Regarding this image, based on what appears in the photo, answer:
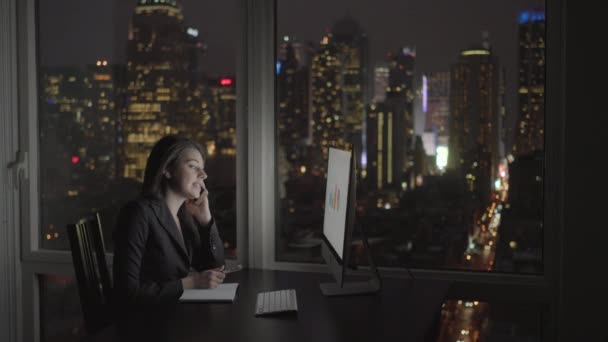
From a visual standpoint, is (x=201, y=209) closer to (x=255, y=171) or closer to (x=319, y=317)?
(x=255, y=171)

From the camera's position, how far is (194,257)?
8.88 feet

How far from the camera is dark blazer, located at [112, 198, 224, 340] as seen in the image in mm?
2227

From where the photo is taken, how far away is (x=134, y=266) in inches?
90.4

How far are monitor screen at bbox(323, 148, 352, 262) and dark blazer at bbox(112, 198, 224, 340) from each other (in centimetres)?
56

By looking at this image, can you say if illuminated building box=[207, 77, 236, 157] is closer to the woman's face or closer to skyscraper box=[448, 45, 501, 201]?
the woman's face

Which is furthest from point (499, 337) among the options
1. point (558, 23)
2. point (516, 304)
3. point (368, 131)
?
point (558, 23)

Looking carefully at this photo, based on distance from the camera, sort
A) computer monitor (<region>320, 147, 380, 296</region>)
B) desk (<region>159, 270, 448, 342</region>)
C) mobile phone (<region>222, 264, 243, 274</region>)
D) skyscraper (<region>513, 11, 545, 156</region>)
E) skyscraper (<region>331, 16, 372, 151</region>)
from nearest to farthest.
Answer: desk (<region>159, 270, 448, 342</region>) → computer monitor (<region>320, 147, 380, 296</region>) → skyscraper (<region>513, 11, 545, 156</region>) → mobile phone (<region>222, 264, 243, 274</region>) → skyscraper (<region>331, 16, 372, 151</region>)

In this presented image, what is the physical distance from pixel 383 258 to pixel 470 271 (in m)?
0.39

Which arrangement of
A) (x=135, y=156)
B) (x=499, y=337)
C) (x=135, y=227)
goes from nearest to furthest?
(x=135, y=227) → (x=499, y=337) → (x=135, y=156)

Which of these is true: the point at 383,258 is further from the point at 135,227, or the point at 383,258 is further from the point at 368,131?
the point at 135,227

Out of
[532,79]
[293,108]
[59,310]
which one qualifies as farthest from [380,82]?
[59,310]

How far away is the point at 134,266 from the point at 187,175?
47cm

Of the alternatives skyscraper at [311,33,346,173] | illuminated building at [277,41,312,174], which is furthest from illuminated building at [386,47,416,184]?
illuminated building at [277,41,312,174]

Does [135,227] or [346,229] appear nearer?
[346,229]
